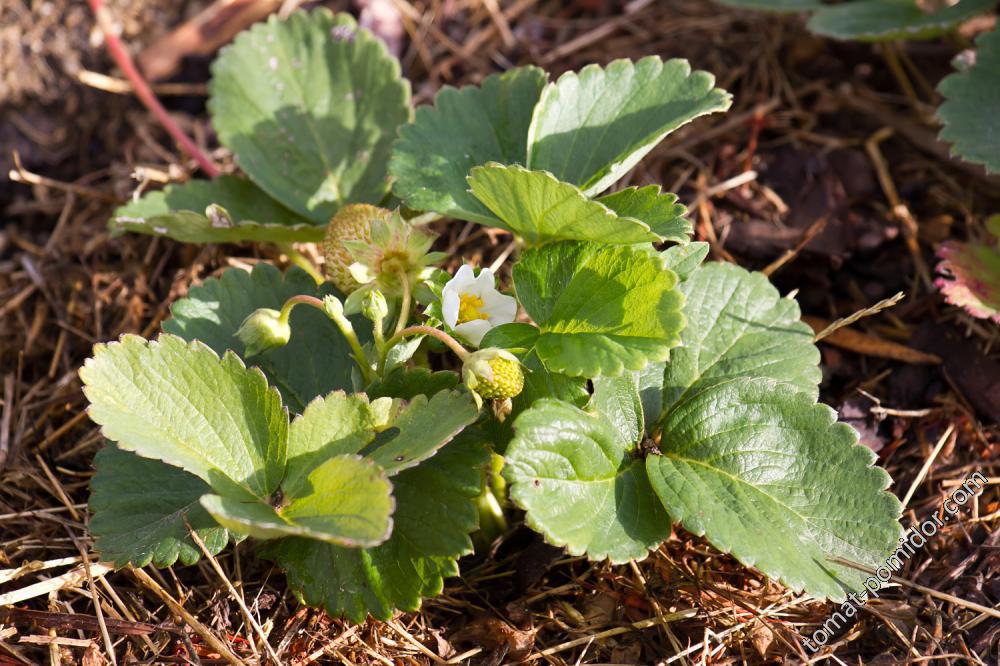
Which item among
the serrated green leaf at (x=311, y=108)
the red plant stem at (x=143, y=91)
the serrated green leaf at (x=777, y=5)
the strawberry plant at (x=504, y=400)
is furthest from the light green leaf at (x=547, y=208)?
the serrated green leaf at (x=777, y=5)

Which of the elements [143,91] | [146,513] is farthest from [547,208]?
[143,91]

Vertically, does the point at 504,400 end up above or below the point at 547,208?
below

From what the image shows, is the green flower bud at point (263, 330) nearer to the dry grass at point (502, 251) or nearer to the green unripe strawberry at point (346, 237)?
the green unripe strawberry at point (346, 237)

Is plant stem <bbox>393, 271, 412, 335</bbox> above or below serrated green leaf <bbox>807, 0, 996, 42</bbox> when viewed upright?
below

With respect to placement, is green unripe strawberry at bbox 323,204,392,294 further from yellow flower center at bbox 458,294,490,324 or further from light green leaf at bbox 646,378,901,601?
light green leaf at bbox 646,378,901,601

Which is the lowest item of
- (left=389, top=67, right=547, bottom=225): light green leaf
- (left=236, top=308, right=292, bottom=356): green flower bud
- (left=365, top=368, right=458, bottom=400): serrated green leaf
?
(left=365, top=368, right=458, bottom=400): serrated green leaf

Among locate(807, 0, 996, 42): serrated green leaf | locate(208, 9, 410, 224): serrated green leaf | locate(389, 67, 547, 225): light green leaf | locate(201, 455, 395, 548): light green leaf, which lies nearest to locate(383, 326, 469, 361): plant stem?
locate(201, 455, 395, 548): light green leaf

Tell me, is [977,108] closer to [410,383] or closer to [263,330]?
[410,383]
